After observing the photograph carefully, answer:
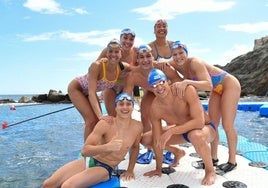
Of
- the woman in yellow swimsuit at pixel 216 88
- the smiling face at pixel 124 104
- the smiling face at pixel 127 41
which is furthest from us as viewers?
the smiling face at pixel 127 41

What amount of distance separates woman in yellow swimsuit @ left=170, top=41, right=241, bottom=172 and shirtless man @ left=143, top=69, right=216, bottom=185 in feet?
0.54

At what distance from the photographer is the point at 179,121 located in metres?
4.34

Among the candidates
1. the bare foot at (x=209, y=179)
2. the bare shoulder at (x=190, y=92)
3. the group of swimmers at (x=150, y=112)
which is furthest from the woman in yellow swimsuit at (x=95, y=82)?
the bare foot at (x=209, y=179)

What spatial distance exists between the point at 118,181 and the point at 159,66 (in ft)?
6.08

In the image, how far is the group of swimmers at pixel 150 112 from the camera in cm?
400

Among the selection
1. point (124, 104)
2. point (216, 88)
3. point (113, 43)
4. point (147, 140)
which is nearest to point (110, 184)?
point (147, 140)

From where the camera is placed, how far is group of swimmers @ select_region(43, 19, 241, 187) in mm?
4004

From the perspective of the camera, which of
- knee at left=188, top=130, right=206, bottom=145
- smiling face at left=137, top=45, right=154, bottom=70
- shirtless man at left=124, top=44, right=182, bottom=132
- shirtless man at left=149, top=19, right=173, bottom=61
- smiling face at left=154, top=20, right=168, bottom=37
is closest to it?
knee at left=188, top=130, right=206, bottom=145

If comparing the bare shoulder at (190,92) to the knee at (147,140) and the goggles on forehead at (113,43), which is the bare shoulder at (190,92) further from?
the goggles on forehead at (113,43)

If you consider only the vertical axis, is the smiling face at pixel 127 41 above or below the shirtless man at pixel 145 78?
above

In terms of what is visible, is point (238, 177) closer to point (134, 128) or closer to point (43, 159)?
point (134, 128)

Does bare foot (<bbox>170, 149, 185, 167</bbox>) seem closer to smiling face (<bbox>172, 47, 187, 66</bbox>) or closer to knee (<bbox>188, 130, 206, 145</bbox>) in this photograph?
knee (<bbox>188, 130, 206, 145</bbox>)

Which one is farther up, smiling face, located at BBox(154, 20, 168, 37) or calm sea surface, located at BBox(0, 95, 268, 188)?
smiling face, located at BBox(154, 20, 168, 37)

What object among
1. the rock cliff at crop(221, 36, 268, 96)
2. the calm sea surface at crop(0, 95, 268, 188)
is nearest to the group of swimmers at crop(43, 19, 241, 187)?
the calm sea surface at crop(0, 95, 268, 188)
